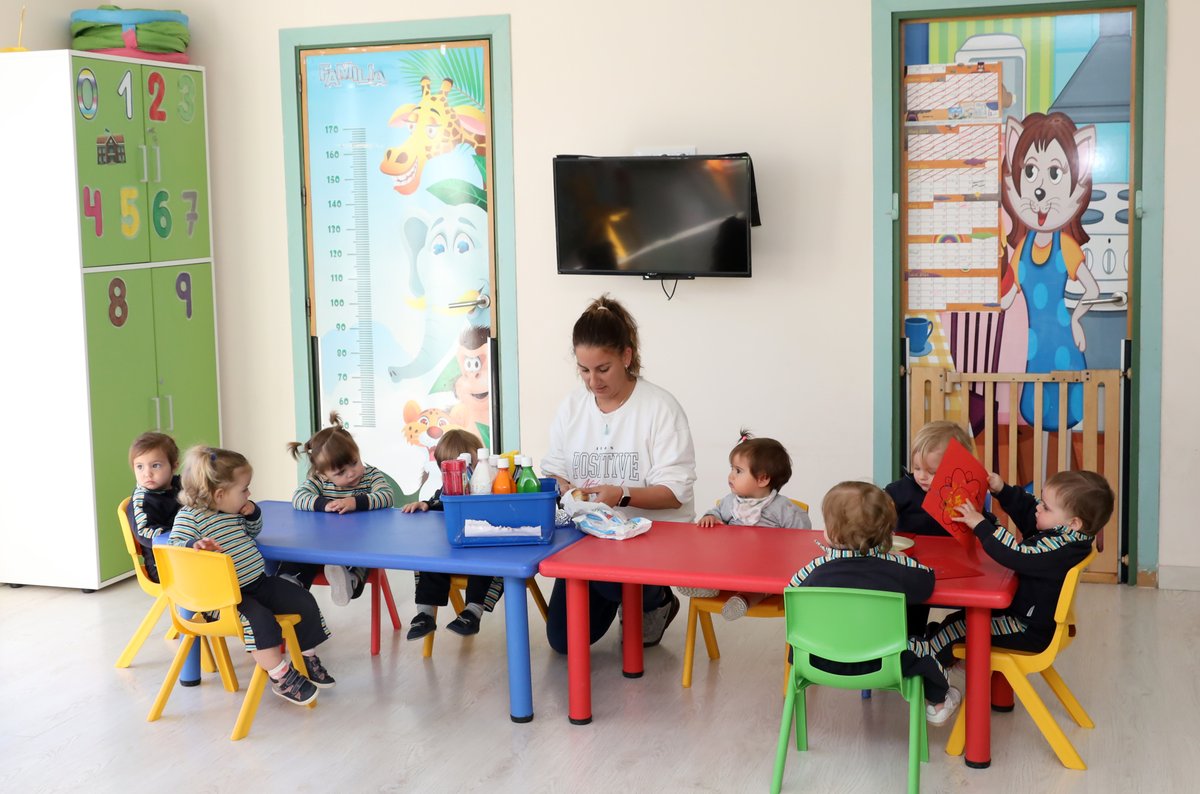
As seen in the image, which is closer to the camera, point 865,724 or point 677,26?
point 865,724

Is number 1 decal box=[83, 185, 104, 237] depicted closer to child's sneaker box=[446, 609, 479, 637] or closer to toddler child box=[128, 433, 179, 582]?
toddler child box=[128, 433, 179, 582]

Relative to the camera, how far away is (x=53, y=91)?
484cm

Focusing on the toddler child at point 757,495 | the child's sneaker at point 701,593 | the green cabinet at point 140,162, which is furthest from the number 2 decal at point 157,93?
the child's sneaker at point 701,593

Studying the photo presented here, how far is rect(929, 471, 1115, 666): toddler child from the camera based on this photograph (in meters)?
3.21

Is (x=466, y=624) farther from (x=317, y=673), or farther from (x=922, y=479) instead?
(x=922, y=479)

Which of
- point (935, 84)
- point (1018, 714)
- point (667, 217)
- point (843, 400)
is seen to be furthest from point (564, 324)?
Answer: point (1018, 714)

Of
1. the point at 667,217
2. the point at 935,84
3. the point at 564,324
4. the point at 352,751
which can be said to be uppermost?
the point at 935,84

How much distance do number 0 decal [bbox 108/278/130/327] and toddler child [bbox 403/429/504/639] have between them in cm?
171

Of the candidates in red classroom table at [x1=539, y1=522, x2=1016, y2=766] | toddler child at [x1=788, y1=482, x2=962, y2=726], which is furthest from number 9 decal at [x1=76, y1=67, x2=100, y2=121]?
toddler child at [x1=788, y1=482, x2=962, y2=726]

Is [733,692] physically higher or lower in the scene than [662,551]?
lower

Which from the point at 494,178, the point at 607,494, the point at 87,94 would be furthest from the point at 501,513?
the point at 87,94

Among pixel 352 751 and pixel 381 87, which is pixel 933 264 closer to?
pixel 381 87

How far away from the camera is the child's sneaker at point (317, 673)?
3930 millimetres

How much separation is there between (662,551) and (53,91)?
298 cm
